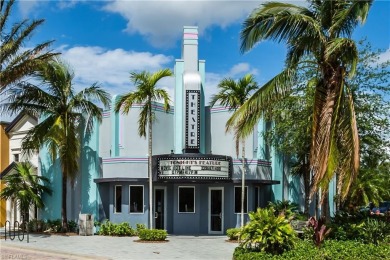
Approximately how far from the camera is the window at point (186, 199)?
74.0 feet

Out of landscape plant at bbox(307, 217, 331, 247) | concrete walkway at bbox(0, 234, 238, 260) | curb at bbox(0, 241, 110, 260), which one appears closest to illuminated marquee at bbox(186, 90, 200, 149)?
concrete walkway at bbox(0, 234, 238, 260)

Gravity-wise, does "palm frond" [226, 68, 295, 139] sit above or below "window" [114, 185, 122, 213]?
above

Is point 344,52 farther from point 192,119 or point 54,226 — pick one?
point 54,226

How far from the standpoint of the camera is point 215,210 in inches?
893

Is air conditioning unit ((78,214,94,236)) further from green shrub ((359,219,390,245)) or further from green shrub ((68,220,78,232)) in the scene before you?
green shrub ((359,219,390,245))

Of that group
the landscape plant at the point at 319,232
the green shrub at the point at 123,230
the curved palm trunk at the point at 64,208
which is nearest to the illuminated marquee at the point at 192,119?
the green shrub at the point at 123,230

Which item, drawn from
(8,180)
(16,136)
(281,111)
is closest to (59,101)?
(8,180)

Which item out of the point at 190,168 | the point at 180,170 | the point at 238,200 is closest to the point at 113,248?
the point at 180,170

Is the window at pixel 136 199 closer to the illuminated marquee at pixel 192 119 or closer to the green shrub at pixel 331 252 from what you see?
the illuminated marquee at pixel 192 119

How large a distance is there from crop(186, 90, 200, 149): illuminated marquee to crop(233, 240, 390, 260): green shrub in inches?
409

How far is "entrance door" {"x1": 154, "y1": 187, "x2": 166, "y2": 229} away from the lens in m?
22.6

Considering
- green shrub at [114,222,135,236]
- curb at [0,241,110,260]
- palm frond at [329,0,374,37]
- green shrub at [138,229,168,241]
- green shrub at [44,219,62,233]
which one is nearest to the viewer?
palm frond at [329,0,374,37]

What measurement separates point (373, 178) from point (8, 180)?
1772cm

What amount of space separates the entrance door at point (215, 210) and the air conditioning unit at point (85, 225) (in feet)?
19.2
